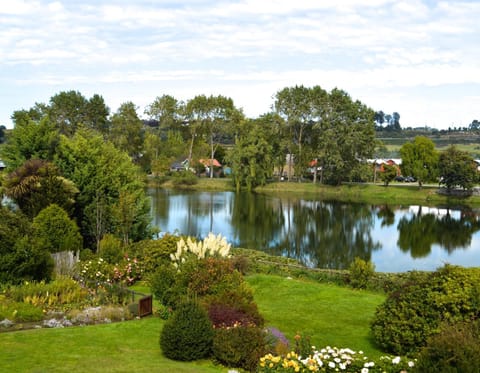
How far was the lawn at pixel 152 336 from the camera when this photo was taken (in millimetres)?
8875

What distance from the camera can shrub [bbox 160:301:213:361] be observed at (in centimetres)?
967

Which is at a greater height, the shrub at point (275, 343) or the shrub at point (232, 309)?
the shrub at point (232, 309)

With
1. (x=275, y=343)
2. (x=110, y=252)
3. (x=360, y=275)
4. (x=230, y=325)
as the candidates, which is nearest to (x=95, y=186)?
(x=110, y=252)

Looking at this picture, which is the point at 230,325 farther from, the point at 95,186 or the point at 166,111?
the point at 166,111

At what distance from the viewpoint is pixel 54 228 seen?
749 inches

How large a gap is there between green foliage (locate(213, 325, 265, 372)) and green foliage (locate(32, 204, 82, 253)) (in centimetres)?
1087

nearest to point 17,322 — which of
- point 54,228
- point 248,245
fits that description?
point 54,228

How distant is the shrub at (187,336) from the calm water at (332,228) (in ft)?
42.8

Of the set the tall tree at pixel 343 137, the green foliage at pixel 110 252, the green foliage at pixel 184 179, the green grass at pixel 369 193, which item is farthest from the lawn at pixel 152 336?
the green foliage at pixel 184 179

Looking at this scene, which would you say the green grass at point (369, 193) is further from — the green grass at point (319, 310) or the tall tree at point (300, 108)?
the green grass at point (319, 310)

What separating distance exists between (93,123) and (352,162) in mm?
36971

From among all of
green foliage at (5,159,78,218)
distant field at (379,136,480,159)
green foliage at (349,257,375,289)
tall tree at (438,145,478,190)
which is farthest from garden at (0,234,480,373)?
distant field at (379,136,480,159)

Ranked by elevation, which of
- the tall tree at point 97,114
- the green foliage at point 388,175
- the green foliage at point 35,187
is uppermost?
the tall tree at point 97,114

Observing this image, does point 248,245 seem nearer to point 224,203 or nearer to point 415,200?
point 224,203
